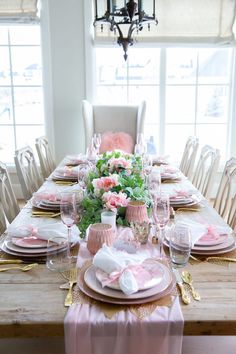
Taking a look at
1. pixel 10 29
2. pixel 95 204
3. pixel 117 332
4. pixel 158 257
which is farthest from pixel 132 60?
pixel 117 332

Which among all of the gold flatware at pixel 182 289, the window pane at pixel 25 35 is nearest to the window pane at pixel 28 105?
the window pane at pixel 25 35

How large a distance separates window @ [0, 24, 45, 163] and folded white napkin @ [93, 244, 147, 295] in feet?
11.4

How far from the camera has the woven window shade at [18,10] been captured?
402cm

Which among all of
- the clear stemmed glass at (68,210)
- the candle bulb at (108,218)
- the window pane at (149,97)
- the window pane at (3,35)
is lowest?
the candle bulb at (108,218)

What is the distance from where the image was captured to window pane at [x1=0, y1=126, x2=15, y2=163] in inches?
178

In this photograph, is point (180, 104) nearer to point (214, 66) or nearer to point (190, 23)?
point (214, 66)

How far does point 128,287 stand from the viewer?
986 millimetres

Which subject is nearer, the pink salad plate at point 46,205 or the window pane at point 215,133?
the pink salad plate at point 46,205

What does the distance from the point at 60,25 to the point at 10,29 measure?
Result: 63cm

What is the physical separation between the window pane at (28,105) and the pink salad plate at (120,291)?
364 cm

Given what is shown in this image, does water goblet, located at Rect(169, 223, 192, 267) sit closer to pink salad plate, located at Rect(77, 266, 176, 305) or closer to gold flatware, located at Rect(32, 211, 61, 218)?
pink salad plate, located at Rect(77, 266, 176, 305)

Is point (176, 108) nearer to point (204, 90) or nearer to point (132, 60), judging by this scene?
point (204, 90)

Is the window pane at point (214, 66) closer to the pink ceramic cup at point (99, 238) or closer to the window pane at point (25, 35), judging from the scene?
the window pane at point (25, 35)

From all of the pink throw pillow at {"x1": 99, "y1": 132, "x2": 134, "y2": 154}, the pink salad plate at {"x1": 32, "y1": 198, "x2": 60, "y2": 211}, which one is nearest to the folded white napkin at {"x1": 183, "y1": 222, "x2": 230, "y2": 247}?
the pink salad plate at {"x1": 32, "y1": 198, "x2": 60, "y2": 211}
